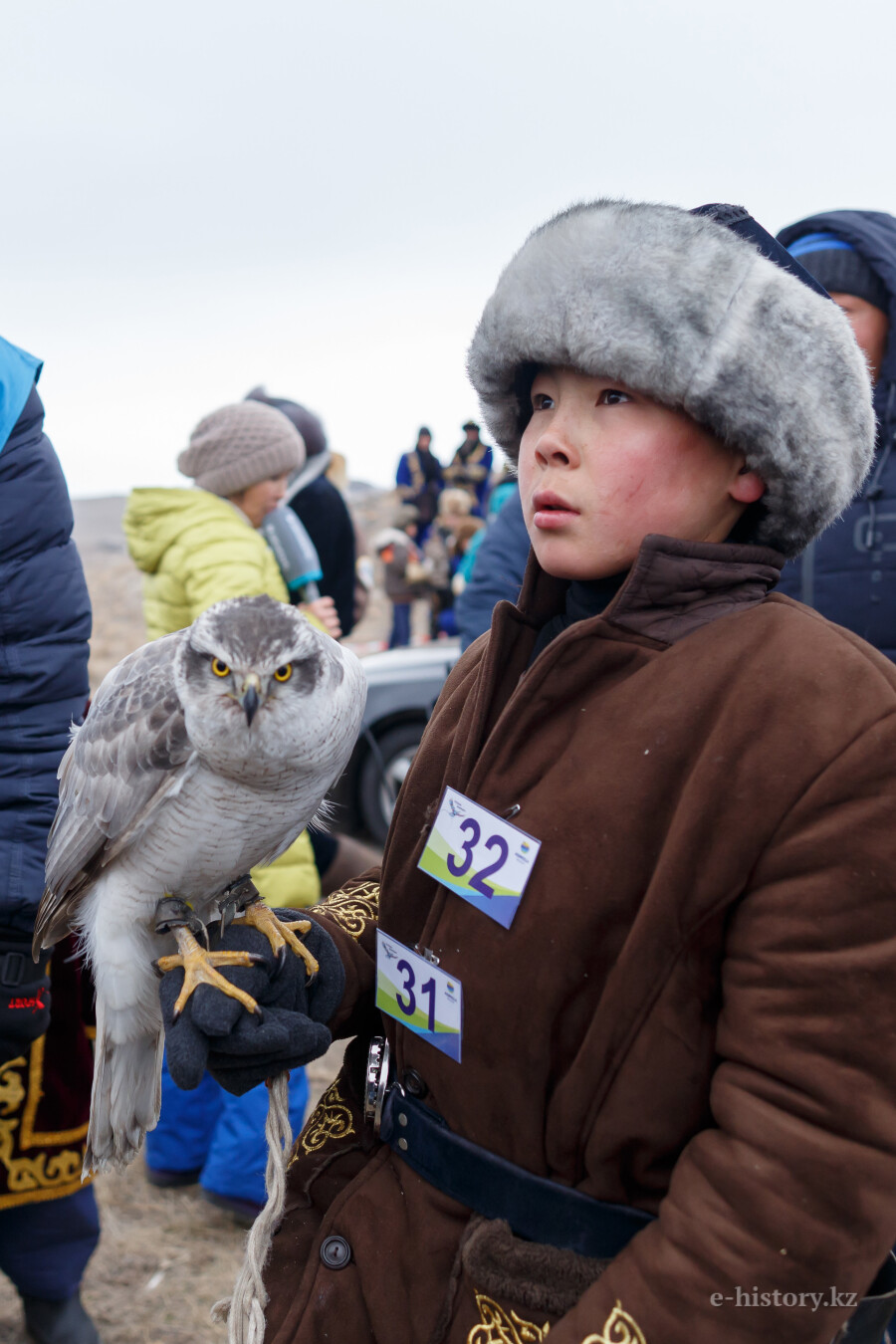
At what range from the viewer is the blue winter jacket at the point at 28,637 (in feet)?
6.64

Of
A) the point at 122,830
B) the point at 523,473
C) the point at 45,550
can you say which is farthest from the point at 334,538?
the point at 523,473

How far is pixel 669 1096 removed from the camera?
1.11 metres

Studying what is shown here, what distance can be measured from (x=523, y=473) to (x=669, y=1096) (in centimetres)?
81

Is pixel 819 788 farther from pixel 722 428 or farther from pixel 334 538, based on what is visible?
pixel 334 538

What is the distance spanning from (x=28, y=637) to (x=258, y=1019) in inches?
41.7

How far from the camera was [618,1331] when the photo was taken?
3.34 feet

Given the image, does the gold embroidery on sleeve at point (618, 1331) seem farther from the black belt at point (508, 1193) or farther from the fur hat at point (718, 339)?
the fur hat at point (718, 339)

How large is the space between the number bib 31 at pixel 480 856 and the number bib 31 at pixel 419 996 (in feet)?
0.39

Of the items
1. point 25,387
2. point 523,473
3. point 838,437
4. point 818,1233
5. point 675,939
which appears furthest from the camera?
point 25,387

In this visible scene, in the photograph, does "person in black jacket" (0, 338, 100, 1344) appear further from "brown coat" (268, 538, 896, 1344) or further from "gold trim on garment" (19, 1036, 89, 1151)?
"brown coat" (268, 538, 896, 1344)

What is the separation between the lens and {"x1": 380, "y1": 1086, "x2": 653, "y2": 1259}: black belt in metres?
1.15

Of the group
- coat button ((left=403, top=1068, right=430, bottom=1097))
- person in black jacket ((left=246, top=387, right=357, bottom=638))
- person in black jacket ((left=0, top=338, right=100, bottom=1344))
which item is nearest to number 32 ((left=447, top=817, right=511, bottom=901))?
coat button ((left=403, top=1068, right=430, bottom=1097))

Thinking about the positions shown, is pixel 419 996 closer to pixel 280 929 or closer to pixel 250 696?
pixel 280 929

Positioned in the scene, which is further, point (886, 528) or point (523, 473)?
point (886, 528)
